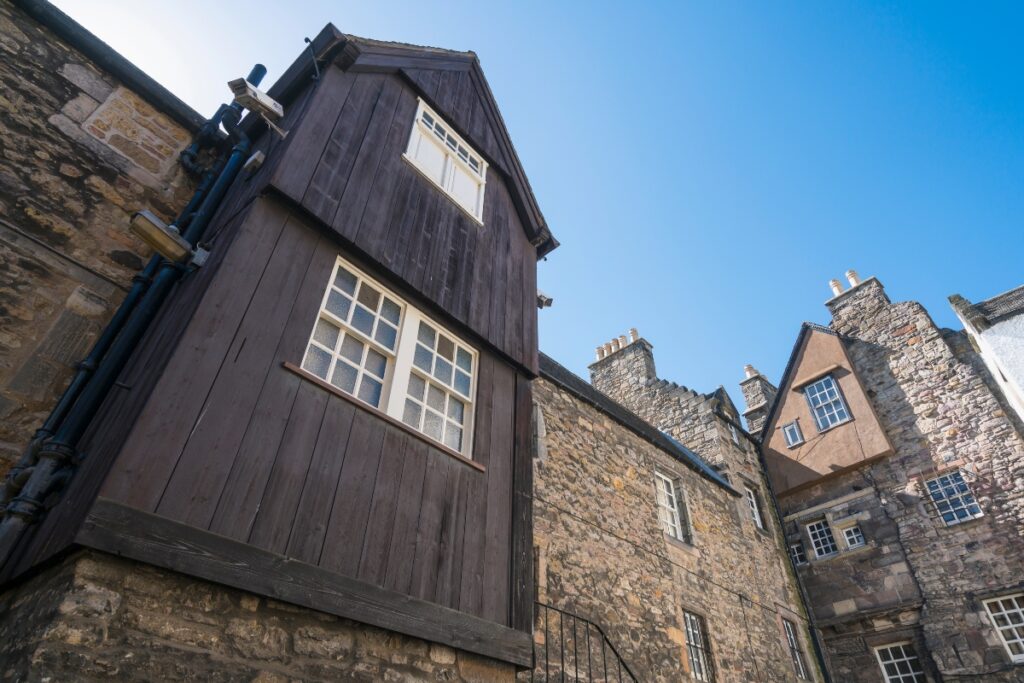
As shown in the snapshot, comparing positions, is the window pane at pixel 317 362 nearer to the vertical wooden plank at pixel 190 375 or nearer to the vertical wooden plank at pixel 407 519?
the vertical wooden plank at pixel 190 375

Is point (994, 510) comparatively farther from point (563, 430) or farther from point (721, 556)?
point (563, 430)

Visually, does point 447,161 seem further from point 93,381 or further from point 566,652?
point 566,652

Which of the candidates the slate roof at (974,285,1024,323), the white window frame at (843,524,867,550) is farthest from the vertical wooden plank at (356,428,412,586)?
the slate roof at (974,285,1024,323)

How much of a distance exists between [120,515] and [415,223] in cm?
382

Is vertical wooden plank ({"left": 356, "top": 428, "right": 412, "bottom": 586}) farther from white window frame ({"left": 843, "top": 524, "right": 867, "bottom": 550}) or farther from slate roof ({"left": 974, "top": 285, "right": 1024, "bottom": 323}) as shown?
slate roof ({"left": 974, "top": 285, "right": 1024, "bottom": 323})

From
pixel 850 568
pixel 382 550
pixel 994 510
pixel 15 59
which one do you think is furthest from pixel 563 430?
pixel 994 510

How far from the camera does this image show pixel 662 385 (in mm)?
16109

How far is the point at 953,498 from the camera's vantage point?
40.3ft

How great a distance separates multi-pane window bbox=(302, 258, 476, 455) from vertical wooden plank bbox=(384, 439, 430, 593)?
0.32 meters

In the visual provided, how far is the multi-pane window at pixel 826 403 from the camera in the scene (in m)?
14.9

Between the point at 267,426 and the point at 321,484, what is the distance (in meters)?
0.53

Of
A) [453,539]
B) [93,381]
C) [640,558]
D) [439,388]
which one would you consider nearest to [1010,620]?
[640,558]

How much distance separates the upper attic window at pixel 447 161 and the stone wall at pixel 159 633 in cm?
475

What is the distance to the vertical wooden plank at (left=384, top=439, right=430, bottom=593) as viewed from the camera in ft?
13.1
